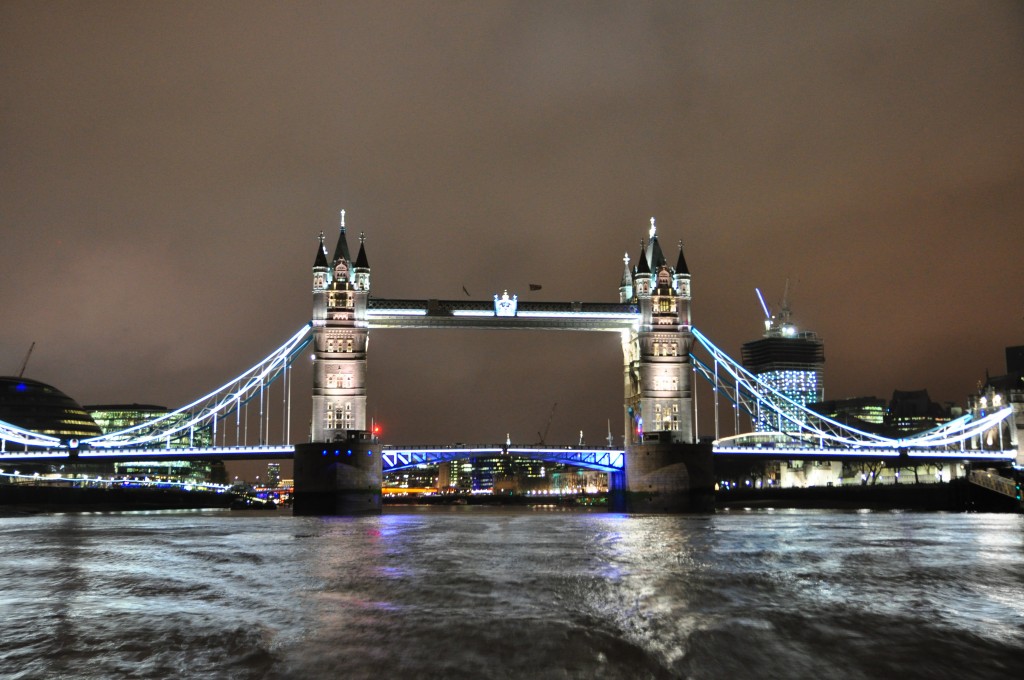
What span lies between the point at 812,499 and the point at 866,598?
96.2 m

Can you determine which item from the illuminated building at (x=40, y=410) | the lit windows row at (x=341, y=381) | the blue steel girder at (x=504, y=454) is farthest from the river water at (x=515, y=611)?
the illuminated building at (x=40, y=410)

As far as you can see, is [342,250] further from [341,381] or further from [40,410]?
[40,410]

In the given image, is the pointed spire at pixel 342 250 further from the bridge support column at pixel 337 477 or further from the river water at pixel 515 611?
the river water at pixel 515 611

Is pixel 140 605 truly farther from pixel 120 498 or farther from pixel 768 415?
pixel 120 498

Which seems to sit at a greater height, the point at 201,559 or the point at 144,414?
the point at 144,414

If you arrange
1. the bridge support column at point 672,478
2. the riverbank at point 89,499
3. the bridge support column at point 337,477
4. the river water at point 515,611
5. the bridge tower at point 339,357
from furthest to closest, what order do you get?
the riverbank at point 89,499 < the bridge tower at point 339,357 < the bridge support column at point 672,478 < the bridge support column at point 337,477 < the river water at point 515,611

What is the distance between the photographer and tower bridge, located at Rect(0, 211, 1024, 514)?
76125mm

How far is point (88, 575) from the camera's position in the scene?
90.0 feet

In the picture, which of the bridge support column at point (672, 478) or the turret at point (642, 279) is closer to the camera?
the bridge support column at point (672, 478)

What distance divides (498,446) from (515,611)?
219 ft

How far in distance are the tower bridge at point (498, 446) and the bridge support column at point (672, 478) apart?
0.30ft

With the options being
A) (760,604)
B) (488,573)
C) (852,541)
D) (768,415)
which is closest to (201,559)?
(488,573)

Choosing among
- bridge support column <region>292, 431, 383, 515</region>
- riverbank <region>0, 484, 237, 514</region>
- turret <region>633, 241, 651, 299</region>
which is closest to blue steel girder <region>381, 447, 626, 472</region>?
bridge support column <region>292, 431, 383, 515</region>

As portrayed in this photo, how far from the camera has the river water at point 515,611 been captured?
14.8 metres
